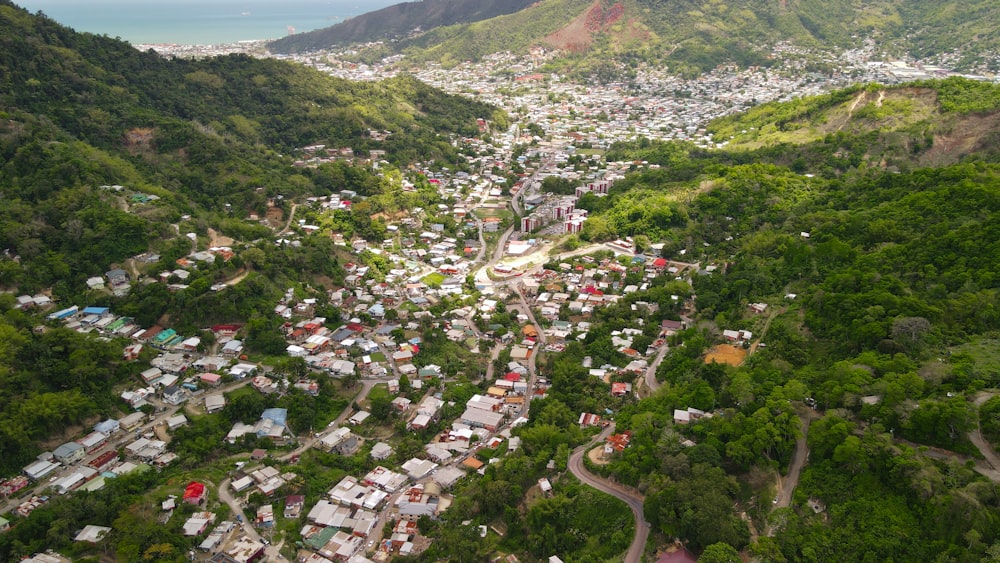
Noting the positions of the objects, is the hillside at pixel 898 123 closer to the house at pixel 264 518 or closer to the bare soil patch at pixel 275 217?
the bare soil patch at pixel 275 217

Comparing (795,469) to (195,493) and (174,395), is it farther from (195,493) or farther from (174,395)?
(174,395)

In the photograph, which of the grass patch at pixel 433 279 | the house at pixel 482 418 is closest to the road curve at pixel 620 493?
the house at pixel 482 418

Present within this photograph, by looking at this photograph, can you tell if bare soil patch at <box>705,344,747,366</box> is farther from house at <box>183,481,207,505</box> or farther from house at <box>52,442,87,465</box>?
house at <box>52,442,87,465</box>

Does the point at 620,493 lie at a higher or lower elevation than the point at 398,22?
lower

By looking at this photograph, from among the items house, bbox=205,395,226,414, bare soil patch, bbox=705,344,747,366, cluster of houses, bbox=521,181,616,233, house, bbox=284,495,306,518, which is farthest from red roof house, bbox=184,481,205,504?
cluster of houses, bbox=521,181,616,233

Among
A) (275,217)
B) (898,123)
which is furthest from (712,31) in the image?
(275,217)

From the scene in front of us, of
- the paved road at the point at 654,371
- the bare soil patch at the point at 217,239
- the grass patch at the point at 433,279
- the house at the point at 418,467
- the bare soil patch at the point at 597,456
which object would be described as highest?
the bare soil patch at the point at 217,239
